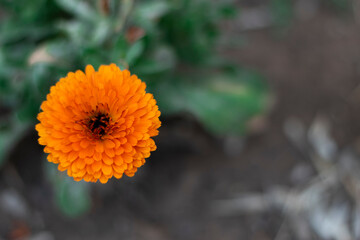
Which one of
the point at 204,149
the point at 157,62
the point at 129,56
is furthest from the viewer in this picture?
the point at 204,149

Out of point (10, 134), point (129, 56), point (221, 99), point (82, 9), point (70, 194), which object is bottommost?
point (70, 194)

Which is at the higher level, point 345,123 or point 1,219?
point 345,123

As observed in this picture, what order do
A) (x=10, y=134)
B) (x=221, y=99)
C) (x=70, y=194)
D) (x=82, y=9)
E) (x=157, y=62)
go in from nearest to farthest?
(x=82, y=9), (x=157, y=62), (x=70, y=194), (x=10, y=134), (x=221, y=99)

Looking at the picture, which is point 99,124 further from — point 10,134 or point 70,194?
point 10,134

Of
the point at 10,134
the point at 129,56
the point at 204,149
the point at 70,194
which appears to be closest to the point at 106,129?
the point at 129,56

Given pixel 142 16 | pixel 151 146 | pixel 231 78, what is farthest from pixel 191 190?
pixel 151 146

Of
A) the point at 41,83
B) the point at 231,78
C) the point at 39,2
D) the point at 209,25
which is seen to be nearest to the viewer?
the point at 41,83

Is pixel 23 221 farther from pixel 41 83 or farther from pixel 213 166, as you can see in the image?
pixel 213 166
